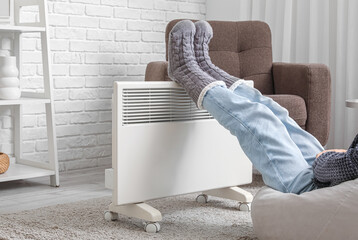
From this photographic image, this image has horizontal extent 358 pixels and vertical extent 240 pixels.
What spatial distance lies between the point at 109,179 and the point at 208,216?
384 millimetres

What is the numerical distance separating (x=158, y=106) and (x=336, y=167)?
0.69 m

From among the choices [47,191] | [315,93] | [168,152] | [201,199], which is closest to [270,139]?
[168,152]

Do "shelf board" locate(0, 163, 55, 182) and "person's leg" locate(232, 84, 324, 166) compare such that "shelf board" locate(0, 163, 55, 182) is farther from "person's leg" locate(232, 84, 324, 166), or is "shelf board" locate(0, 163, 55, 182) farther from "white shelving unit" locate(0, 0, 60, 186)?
"person's leg" locate(232, 84, 324, 166)

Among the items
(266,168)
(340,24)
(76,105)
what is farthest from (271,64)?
(266,168)

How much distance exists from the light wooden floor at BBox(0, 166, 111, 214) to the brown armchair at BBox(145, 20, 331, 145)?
614 millimetres

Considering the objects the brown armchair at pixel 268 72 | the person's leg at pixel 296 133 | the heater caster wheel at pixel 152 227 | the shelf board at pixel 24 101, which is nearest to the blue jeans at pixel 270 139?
the person's leg at pixel 296 133

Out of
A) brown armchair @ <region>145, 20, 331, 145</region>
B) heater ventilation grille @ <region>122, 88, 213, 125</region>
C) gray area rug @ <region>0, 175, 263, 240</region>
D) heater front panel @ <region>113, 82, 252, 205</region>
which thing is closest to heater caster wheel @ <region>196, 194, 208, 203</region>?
gray area rug @ <region>0, 175, 263, 240</region>

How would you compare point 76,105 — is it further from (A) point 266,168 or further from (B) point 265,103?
(A) point 266,168

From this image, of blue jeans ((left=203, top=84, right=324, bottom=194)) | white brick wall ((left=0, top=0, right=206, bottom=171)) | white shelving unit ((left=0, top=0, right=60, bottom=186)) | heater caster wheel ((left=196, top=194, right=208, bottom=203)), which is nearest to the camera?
blue jeans ((left=203, top=84, right=324, bottom=194))

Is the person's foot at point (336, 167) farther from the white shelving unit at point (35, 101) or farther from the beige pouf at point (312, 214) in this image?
the white shelving unit at point (35, 101)

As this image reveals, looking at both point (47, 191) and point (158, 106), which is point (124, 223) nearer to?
point (158, 106)

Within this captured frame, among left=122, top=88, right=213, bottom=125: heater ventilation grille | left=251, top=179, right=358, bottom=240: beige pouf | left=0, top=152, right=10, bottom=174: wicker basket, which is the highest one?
left=122, top=88, right=213, bottom=125: heater ventilation grille

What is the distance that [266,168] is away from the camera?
1752mm

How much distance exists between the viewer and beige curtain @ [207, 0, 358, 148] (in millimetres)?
3406
